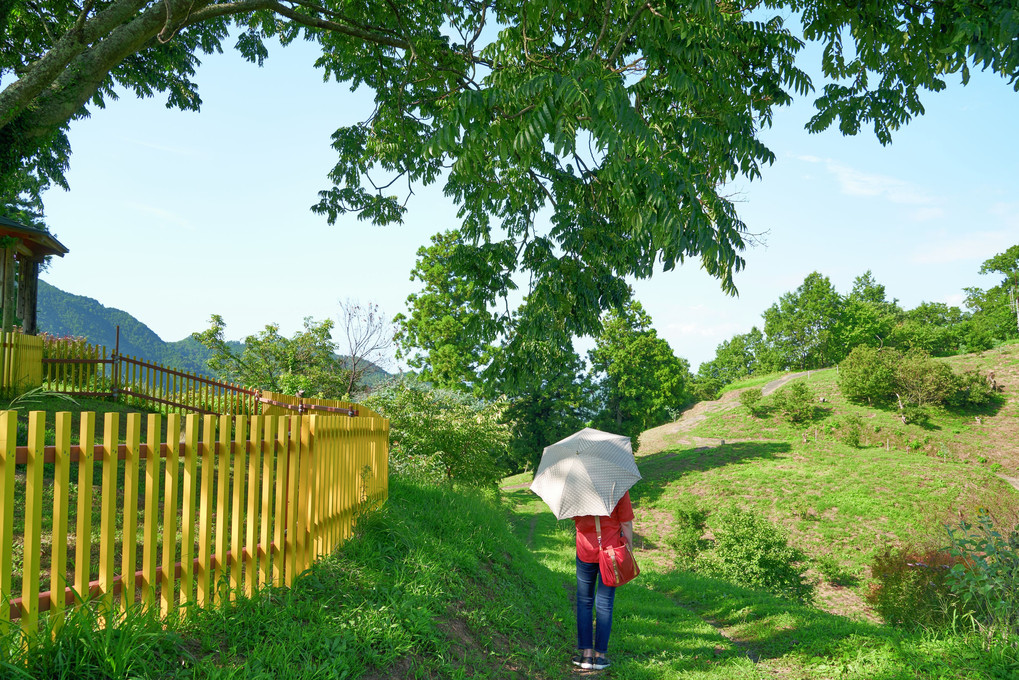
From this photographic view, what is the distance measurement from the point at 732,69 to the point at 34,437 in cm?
726

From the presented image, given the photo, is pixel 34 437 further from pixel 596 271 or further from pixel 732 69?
pixel 732 69

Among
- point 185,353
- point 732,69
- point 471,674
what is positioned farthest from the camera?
point 185,353

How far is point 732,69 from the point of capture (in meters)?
7.11

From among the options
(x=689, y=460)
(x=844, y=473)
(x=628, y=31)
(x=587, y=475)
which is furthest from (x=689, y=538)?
(x=628, y=31)

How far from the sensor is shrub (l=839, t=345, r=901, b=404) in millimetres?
31703

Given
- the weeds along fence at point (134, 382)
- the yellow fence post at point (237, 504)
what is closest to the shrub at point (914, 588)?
the yellow fence post at point (237, 504)

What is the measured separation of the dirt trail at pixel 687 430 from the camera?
3217 centimetres

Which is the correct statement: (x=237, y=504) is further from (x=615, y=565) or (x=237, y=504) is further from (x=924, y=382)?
(x=924, y=382)

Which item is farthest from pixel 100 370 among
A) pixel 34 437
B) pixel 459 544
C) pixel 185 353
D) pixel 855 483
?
pixel 185 353

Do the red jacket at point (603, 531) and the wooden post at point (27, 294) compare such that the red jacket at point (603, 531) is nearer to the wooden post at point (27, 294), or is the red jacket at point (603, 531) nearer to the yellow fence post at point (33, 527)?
the yellow fence post at point (33, 527)

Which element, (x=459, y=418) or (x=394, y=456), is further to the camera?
(x=459, y=418)

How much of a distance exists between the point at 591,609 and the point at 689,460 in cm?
2364

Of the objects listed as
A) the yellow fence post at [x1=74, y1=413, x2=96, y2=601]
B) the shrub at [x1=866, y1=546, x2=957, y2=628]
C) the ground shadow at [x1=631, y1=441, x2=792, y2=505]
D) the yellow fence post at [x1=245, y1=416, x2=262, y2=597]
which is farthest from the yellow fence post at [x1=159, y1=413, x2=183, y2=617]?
the ground shadow at [x1=631, y1=441, x2=792, y2=505]

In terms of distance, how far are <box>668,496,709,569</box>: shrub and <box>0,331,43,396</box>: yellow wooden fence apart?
51.8 feet
